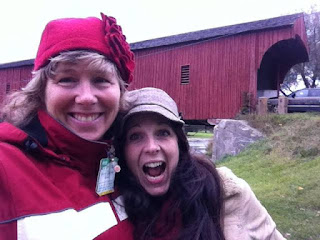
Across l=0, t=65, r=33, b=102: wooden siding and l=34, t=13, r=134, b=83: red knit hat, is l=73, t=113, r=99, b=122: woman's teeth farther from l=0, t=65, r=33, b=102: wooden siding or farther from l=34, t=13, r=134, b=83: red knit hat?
l=0, t=65, r=33, b=102: wooden siding

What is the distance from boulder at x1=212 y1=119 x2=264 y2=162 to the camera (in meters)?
13.5

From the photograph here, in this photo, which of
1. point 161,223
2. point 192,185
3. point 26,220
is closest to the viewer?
point 26,220

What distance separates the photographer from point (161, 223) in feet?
6.88

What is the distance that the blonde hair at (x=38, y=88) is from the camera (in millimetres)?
1841

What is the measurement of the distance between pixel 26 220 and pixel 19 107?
A: 0.75m

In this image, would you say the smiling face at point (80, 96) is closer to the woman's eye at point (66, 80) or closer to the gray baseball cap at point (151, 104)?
the woman's eye at point (66, 80)

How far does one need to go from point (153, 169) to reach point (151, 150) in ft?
0.57

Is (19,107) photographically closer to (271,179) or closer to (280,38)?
(271,179)

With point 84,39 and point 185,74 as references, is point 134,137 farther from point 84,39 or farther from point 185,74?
point 185,74

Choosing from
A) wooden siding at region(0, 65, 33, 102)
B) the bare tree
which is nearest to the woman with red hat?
wooden siding at region(0, 65, 33, 102)

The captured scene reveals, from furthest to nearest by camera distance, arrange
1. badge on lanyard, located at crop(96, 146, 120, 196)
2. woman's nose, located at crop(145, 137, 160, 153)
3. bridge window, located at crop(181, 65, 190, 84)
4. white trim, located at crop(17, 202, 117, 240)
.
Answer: bridge window, located at crop(181, 65, 190, 84), woman's nose, located at crop(145, 137, 160, 153), badge on lanyard, located at crop(96, 146, 120, 196), white trim, located at crop(17, 202, 117, 240)

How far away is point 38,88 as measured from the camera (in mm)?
1946

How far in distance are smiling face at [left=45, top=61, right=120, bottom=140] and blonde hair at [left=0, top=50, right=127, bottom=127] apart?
21mm

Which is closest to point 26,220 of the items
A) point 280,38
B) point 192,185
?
point 192,185
